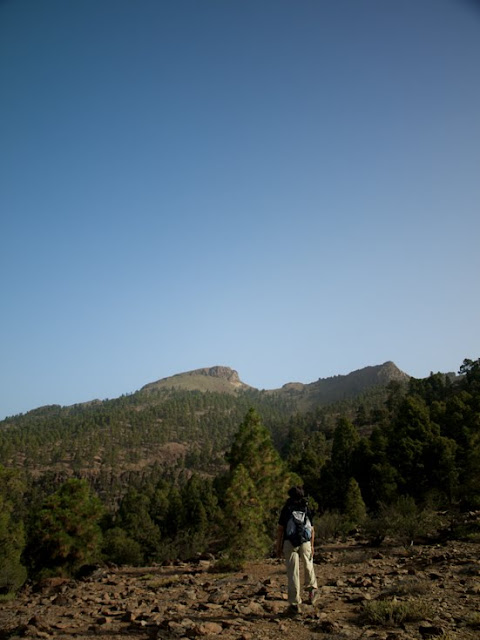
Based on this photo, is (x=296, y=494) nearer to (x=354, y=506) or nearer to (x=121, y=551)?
(x=354, y=506)

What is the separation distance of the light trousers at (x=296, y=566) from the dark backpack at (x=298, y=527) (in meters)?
0.10

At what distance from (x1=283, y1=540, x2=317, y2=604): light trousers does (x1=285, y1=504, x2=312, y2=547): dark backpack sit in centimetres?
10

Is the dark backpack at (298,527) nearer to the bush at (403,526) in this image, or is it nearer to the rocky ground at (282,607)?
the rocky ground at (282,607)

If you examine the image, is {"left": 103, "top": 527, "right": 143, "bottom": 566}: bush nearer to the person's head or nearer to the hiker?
the hiker

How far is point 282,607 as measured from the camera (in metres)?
7.57

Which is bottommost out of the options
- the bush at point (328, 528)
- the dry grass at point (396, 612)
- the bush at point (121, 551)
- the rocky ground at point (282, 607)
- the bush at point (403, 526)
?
the bush at point (121, 551)

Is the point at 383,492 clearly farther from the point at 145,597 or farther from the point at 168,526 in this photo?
the point at 168,526

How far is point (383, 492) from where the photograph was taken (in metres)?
32.1

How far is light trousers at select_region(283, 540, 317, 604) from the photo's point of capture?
732 cm

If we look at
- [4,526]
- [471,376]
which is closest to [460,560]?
[4,526]

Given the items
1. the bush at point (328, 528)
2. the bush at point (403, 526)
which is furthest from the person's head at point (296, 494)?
the bush at point (328, 528)

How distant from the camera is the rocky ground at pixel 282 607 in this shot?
616cm

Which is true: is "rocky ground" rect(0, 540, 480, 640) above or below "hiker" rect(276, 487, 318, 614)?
below

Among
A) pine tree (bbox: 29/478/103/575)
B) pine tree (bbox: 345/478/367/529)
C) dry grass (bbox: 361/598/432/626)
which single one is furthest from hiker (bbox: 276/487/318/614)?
pine tree (bbox: 345/478/367/529)
